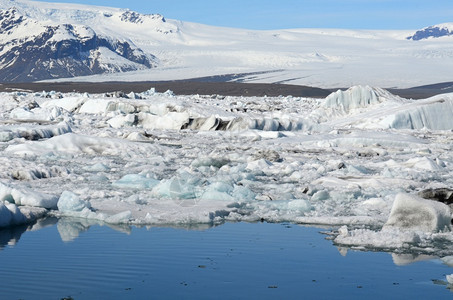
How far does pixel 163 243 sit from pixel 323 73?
91215mm

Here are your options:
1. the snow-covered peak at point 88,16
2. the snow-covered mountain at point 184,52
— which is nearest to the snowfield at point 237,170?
the snow-covered mountain at point 184,52

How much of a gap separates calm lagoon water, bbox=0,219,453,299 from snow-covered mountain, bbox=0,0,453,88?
8273 cm

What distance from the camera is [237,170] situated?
1106cm

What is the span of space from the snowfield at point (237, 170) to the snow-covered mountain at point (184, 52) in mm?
69349

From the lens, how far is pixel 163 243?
6340 millimetres

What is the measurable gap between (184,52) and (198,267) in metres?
122

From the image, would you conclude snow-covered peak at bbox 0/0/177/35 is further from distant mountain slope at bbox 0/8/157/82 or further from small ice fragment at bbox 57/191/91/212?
small ice fragment at bbox 57/191/91/212

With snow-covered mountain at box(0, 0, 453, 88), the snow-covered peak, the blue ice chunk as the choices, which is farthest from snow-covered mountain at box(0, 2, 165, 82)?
the blue ice chunk

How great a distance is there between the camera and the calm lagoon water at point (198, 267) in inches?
190

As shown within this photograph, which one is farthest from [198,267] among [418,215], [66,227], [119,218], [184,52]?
[184,52]

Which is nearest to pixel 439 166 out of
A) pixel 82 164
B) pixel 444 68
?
pixel 82 164

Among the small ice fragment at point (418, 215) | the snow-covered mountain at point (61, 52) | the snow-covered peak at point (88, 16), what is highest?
the snow-covered peak at point (88, 16)

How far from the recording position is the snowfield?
283 inches

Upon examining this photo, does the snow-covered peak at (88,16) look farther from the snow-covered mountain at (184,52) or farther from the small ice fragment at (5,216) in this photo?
the small ice fragment at (5,216)
